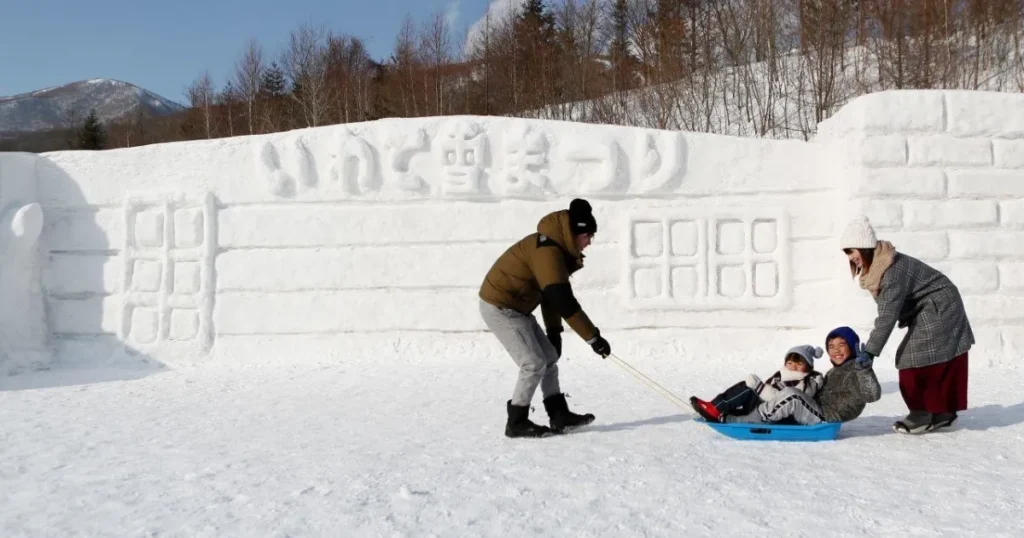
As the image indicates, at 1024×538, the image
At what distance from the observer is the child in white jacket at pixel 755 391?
3.45 m

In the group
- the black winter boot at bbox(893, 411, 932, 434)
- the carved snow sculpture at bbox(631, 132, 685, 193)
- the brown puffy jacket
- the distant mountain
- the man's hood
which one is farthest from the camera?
the distant mountain

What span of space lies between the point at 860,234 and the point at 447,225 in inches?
145

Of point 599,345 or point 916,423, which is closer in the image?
point 599,345

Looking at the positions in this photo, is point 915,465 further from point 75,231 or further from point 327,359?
point 75,231

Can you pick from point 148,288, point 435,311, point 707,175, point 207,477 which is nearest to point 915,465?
point 207,477

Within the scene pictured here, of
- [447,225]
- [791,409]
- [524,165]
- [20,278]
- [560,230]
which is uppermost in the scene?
[524,165]

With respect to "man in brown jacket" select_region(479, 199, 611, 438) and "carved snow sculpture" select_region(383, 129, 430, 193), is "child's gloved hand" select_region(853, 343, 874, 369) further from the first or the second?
"carved snow sculpture" select_region(383, 129, 430, 193)

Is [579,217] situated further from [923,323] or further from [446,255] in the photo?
[446,255]

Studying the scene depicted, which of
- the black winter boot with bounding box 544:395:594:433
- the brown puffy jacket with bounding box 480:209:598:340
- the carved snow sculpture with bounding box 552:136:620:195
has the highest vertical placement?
the carved snow sculpture with bounding box 552:136:620:195

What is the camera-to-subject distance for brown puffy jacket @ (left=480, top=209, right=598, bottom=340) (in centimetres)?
318

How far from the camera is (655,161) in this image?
6.21m

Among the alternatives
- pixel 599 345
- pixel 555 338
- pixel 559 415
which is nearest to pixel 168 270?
pixel 555 338

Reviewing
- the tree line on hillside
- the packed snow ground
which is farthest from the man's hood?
the tree line on hillside

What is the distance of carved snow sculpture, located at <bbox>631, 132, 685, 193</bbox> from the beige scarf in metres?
2.86
